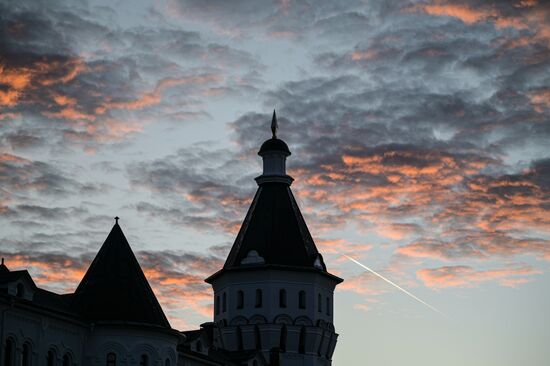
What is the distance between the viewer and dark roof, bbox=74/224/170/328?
194ft

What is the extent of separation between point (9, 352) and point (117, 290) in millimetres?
8453

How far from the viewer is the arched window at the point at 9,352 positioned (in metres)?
52.6

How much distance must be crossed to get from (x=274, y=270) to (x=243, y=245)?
3.36m

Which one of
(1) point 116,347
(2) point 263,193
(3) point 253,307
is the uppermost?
(2) point 263,193

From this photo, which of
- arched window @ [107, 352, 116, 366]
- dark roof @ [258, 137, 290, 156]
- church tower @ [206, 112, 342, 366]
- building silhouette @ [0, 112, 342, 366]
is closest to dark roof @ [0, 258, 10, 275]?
building silhouette @ [0, 112, 342, 366]

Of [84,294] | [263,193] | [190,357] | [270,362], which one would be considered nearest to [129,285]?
[84,294]

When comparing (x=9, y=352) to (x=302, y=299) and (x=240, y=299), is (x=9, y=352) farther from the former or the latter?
(x=302, y=299)

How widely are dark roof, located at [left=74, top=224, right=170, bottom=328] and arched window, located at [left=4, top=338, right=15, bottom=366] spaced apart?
6.15m

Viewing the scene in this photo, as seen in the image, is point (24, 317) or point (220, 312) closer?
point (24, 317)

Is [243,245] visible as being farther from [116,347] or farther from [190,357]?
[116,347]

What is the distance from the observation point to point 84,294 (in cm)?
5966

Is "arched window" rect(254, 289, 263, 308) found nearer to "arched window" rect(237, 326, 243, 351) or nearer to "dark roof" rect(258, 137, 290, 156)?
"arched window" rect(237, 326, 243, 351)

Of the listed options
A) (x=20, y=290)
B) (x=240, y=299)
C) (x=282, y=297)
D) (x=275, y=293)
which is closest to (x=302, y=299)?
(x=282, y=297)

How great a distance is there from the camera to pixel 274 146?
87.7 m
